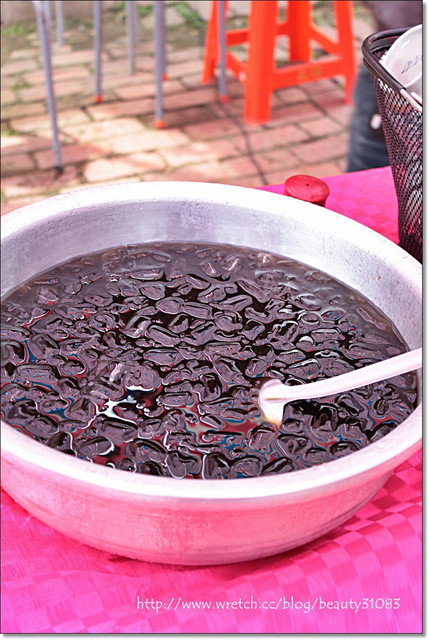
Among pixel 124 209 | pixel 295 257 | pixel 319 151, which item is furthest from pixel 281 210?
pixel 319 151

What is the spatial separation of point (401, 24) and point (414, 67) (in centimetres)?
114

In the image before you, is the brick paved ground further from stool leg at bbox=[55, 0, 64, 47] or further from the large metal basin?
the large metal basin

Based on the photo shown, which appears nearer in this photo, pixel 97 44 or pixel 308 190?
pixel 308 190

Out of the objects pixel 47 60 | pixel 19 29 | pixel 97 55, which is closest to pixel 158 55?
pixel 97 55

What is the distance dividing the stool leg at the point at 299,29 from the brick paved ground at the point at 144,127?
0.69 feet

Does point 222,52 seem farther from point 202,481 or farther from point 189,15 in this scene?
point 202,481

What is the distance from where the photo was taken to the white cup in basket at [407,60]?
1232 millimetres

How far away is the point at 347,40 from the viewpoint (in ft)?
11.9

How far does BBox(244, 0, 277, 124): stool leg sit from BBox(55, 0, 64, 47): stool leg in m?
1.48

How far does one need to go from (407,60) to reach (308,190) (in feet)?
0.93

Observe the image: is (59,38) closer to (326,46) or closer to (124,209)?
(326,46)

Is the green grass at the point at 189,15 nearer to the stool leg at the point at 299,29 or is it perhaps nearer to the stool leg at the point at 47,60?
the stool leg at the point at 299,29

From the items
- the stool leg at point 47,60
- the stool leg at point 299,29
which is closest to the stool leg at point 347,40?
the stool leg at point 299,29

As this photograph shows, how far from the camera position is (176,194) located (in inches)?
47.8
